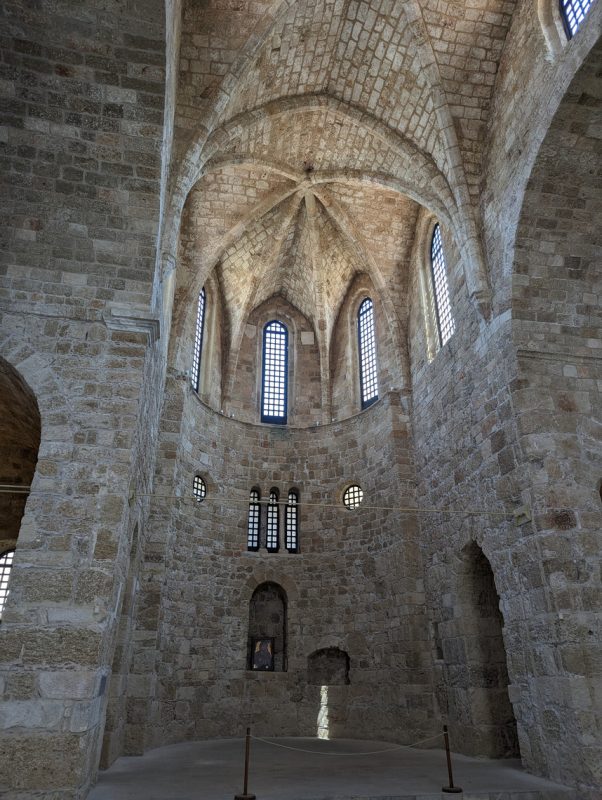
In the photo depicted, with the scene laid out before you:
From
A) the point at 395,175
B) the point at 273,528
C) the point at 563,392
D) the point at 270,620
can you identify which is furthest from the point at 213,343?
the point at 563,392

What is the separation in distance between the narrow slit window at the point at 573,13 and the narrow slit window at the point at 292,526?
1076 cm

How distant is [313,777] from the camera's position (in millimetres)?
7758

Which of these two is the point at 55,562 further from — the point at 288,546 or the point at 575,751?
the point at 288,546

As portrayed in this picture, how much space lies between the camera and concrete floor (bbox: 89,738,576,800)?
6.71 metres

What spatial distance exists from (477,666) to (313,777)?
362 cm

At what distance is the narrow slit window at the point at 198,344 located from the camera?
1457cm

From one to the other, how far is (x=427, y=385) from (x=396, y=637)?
532cm

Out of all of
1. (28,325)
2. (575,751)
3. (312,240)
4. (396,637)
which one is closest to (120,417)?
(28,325)

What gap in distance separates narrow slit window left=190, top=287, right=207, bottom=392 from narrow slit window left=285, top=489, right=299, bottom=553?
3.69 m

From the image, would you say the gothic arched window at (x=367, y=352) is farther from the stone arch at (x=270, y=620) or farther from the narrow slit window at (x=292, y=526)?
the stone arch at (x=270, y=620)

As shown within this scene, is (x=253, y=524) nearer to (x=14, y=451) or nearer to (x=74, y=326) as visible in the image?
(x=14, y=451)

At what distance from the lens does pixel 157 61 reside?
26.0 feet

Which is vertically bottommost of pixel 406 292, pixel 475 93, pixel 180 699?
pixel 180 699

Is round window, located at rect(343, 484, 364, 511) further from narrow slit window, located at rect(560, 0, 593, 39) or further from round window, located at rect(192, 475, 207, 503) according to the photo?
narrow slit window, located at rect(560, 0, 593, 39)
